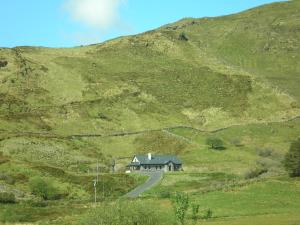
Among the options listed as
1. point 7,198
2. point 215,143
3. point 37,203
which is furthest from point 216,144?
point 7,198

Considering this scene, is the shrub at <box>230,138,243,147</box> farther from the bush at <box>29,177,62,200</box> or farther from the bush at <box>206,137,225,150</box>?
the bush at <box>29,177,62,200</box>

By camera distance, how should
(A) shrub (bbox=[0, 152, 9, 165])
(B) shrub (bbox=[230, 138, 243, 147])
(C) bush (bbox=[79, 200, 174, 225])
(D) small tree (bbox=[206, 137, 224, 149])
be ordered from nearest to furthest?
(C) bush (bbox=[79, 200, 174, 225])
(A) shrub (bbox=[0, 152, 9, 165])
(D) small tree (bbox=[206, 137, 224, 149])
(B) shrub (bbox=[230, 138, 243, 147])

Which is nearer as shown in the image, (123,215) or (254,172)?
(123,215)

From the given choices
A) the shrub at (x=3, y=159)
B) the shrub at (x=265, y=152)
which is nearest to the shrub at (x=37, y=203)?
the shrub at (x=3, y=159)

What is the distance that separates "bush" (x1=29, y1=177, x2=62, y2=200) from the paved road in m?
13.7

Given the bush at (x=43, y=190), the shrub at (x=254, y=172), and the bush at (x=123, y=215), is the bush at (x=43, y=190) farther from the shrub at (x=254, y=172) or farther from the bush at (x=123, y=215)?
the bush at (x=123, y=215)

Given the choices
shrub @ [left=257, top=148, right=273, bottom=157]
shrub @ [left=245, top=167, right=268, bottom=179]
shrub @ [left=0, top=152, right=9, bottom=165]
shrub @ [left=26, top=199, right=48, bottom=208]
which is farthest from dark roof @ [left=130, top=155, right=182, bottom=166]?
shrub @ [left=26, top=199, right=48, bottom=208]

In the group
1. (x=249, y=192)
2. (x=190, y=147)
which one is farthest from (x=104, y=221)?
(x=190, y=147)

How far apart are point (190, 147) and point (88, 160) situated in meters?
30.0

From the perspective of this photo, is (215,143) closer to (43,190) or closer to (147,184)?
(147,184)

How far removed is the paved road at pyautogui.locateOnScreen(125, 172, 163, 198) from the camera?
369ft

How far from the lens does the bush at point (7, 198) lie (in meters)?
103

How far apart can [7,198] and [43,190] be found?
9.28 metres

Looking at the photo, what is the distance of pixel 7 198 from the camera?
104 m
